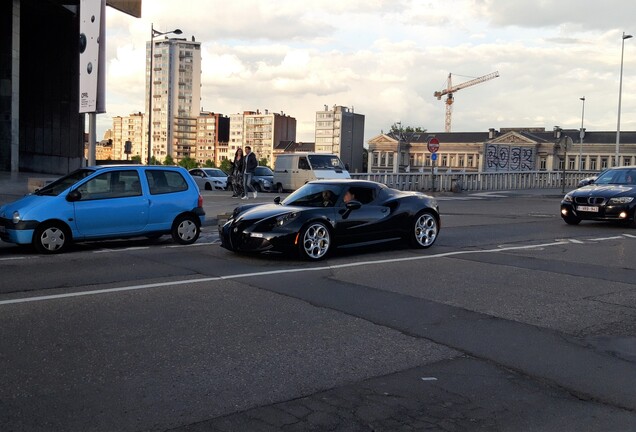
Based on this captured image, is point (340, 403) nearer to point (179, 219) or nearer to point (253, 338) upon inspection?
point (253, 338)

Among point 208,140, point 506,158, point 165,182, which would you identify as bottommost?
point 165,182

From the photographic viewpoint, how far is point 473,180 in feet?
120

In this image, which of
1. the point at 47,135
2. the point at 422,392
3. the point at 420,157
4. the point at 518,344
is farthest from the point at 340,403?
the point at 420,157

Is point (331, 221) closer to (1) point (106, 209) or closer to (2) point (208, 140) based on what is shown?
(1) point (106, 209)

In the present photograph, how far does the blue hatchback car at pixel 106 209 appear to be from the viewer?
457 inches

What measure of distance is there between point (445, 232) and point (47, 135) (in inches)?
1383

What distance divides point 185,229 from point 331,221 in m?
3.51

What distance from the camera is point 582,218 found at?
1705 cm

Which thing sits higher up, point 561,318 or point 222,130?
point 222,130

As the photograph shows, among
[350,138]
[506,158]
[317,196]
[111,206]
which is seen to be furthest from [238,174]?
[506,158]

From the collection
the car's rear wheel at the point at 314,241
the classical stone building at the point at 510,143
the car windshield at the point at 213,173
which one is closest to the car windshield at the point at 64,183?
the car's rear wheel at the point at 314,241

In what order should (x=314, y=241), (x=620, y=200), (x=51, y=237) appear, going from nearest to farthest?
1. (x=314, y=241)
2. (x=51, y=237)
3. (x=620, y=200)

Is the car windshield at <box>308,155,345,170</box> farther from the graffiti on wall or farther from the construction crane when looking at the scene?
the construction crane

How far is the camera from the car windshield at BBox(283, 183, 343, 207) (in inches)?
453
